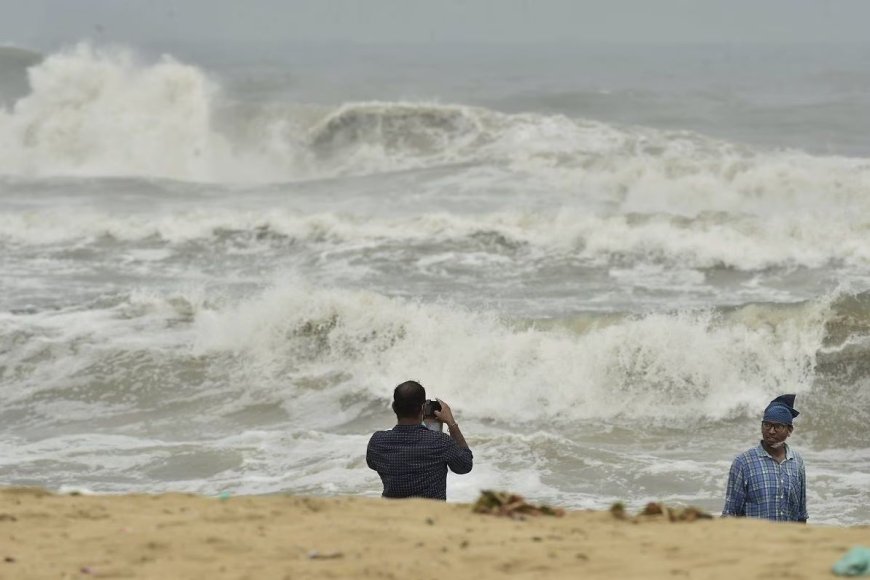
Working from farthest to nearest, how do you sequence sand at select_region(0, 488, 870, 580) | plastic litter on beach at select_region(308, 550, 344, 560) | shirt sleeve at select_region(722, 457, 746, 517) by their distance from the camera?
shirt sleeve at select_region(722, 457, 746, 517) < plastic litter on beach at select_region(308, 550, 344, 560) < sand at select_region(0, 488, 870, 580)

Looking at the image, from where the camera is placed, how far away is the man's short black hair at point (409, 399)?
5957 mm

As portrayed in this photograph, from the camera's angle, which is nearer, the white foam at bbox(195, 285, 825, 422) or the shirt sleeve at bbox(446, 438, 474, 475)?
the shirt sleeve at bbox(446, 438, 474, 475)

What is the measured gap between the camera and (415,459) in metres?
6.10

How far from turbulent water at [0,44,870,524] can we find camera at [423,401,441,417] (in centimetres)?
369

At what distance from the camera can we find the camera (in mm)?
6195

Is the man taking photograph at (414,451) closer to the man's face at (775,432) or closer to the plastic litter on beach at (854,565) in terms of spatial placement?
the man's face at (775,432)

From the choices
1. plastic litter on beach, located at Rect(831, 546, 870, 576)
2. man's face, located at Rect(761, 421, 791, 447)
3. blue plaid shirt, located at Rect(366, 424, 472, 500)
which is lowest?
plastic litter on beach, located at Rect(831, 546, 870, 576)

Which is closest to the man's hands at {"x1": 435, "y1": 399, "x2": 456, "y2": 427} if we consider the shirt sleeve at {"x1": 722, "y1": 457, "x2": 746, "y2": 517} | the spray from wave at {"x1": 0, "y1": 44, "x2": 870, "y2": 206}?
the shirt sleeve at {"x1": 722, "y1": 457, "x2": 746, "y2": 517}

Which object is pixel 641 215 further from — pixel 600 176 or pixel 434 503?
pixel 434 503

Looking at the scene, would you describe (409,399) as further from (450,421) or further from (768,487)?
(768,487)

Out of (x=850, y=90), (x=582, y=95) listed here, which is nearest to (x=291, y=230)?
(x=582, y=95)

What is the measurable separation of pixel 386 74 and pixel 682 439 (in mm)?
64337

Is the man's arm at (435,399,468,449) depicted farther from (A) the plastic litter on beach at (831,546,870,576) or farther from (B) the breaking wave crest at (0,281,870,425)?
(B) the breaking wave crest at (0,281,870,425)

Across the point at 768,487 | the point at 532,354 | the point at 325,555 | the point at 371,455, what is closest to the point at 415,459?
the point at 371,455
